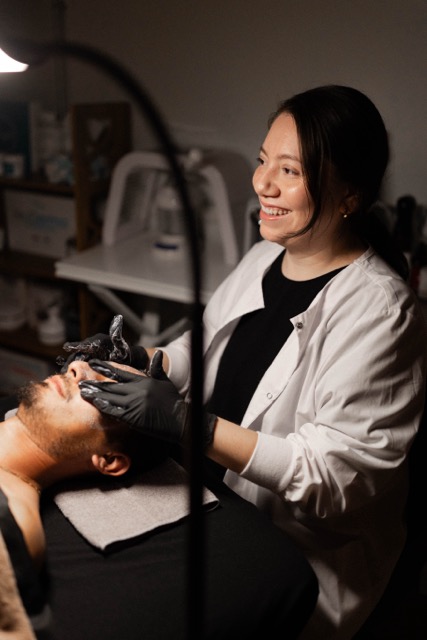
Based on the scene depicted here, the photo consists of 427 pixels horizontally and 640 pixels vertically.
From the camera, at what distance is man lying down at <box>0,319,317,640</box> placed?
96 centimetres

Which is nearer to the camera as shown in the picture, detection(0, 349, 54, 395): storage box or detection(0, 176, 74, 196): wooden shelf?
detection(0, 176, 74, 196): wooden shelf

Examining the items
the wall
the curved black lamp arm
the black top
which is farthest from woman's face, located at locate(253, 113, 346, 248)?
the wall

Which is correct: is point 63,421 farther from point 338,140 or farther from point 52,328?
point 52,328

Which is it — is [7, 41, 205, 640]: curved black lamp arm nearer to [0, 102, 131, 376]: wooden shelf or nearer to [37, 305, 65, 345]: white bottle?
[0, 102, 131, 376]: wooden shelf

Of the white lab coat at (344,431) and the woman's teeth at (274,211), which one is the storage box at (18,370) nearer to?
the white lab coat at (344,431)

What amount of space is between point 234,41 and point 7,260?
127 centimetres

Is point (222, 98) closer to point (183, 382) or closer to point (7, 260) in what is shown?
point (7, 260)

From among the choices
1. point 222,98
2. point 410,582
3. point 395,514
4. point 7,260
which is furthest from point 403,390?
point 7,260

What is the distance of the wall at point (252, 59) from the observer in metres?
2.09

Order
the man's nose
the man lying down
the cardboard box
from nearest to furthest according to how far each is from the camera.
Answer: the man lying down
the man's nose
the cardboard box

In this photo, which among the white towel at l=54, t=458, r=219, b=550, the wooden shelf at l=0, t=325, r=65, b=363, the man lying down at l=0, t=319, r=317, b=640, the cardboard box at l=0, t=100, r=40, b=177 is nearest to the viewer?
the man lying down at l=0, t=319, r=317, b=640

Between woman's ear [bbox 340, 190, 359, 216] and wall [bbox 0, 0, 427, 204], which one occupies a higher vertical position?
wall [bbox 0, 0, 427, 204]

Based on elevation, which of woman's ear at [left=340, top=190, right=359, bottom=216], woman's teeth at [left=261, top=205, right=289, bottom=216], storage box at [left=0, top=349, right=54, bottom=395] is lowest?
storage box at [left=0, top=349, right=54, bottom=395]

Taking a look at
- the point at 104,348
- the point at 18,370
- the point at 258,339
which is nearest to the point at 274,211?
the point at 258,339
